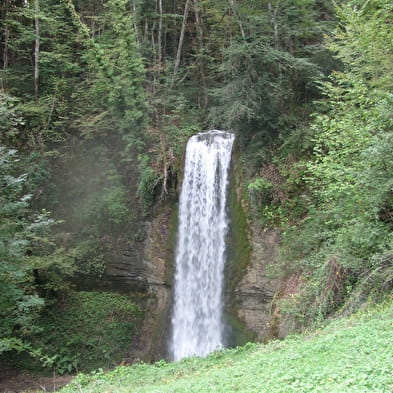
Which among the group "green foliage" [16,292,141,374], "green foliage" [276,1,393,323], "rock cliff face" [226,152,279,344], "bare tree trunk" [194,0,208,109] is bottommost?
"green foliage" [16,292,141,374]

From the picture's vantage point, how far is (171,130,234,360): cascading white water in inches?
467

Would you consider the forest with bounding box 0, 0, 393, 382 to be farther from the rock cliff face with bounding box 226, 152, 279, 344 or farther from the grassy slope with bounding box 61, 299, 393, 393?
the grassy slope with bounding box 61, 299, 393, 393

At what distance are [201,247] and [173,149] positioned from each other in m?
3.71

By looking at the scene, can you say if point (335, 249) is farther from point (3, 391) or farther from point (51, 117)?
point (51, 117)

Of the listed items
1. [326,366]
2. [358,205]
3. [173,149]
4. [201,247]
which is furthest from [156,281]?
[326,366]

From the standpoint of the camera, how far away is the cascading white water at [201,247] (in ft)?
38.9

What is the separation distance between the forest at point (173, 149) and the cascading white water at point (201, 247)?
28.4 inches

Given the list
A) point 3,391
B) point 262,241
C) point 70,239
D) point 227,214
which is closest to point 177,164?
point 227,214

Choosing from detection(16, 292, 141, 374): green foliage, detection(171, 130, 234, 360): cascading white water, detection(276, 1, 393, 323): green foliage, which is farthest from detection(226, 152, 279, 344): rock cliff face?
detection(16, 292, 141, 374): green foliage

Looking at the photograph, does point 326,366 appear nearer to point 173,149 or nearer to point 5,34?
point 173,149

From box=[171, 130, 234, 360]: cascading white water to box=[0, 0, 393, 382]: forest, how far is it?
0.72 metres

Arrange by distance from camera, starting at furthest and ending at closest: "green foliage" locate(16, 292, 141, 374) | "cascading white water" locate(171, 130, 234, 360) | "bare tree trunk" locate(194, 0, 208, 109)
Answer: "bare tree trunk" locate(194, 0, 208, 109) < "green foliage" locate(16, 292, 141, 374) < "cascading white water" locate(171, 130, 234, 360)

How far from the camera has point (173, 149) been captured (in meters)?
13.9

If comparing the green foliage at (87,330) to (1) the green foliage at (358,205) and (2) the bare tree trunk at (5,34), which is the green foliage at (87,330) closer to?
(1) the green foliage at (358,205)
